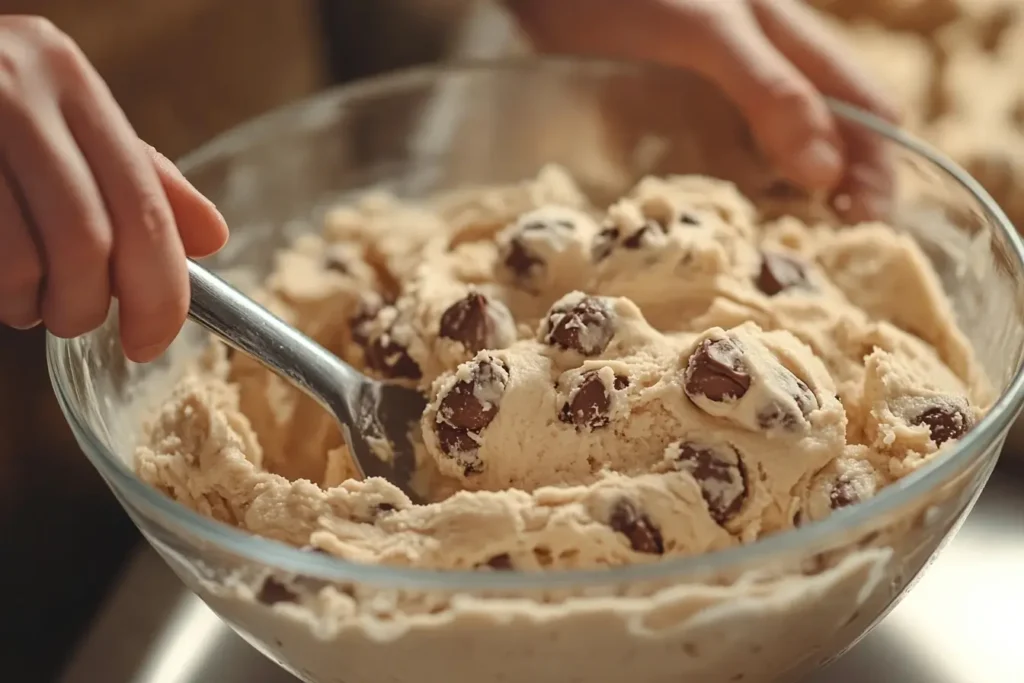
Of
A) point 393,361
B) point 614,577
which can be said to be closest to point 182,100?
point 393,361

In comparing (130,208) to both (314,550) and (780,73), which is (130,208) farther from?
(780,73)

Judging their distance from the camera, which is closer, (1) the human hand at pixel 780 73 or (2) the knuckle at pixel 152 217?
(2) the knuckle at pixel 152 217

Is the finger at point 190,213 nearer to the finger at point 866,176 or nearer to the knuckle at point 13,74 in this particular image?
the knuckle at point 13,74

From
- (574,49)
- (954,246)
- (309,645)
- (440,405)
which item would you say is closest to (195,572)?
(309,645)

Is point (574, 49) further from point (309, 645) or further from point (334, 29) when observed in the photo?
point (309, 645)

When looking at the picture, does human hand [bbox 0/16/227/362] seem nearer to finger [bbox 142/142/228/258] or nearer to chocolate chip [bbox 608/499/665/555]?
finger [bbox 142/142/228/258]

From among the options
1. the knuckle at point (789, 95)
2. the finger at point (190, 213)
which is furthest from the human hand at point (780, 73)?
the finger at point (190, 213)
